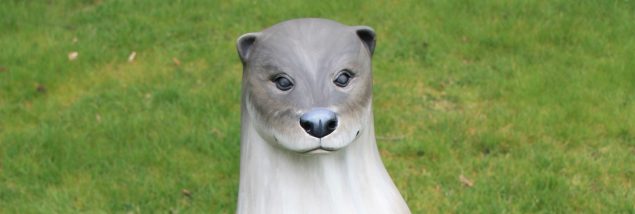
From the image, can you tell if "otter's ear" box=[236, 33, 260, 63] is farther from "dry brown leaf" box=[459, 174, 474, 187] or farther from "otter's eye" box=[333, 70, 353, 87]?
"dry brown leaf" box=[459, 174, 474, 187]

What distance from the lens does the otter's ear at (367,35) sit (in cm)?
217

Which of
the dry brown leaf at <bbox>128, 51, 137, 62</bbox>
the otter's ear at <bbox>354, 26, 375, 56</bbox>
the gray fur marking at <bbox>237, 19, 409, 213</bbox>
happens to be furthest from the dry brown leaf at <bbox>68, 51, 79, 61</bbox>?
the otter's ear at <bbox>354, 26, 375, 56</bbox>

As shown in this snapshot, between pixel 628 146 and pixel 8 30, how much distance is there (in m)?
4.60

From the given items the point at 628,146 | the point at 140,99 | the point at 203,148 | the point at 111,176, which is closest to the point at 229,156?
the point at 203,148

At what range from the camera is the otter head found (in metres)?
2.00

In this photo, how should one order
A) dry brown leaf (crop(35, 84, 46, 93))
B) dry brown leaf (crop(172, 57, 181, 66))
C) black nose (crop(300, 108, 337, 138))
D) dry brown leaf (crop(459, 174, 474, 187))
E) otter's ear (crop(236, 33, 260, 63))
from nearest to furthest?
black nose (crop(300, 108, 337, 138)) → otter's ear (crop(236, 33, 260, 63)) → dry brown leaf (crop(459, 174, 474, 187)) → dry brown leaf (crop(35, 84, 46, 93)) → dry brown leaf (crop(172, 57, 181, 66))

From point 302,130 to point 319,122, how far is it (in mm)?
57

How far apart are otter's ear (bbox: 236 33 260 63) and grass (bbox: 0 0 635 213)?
2.13 metres

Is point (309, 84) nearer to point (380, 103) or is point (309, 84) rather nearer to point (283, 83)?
point (283, 83)

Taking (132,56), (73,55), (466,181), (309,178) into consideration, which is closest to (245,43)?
(309,178)

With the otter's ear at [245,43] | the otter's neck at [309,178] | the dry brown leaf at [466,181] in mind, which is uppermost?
the otter's ear at [245,43]

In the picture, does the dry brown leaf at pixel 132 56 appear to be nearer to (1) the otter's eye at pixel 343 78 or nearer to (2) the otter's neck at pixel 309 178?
(2) the otter's neck at pixel 309 178

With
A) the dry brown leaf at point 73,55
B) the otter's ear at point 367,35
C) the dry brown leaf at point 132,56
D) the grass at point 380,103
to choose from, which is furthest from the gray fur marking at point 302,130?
the dry brown leaf at point 73,55

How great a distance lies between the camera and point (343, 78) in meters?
2.06
